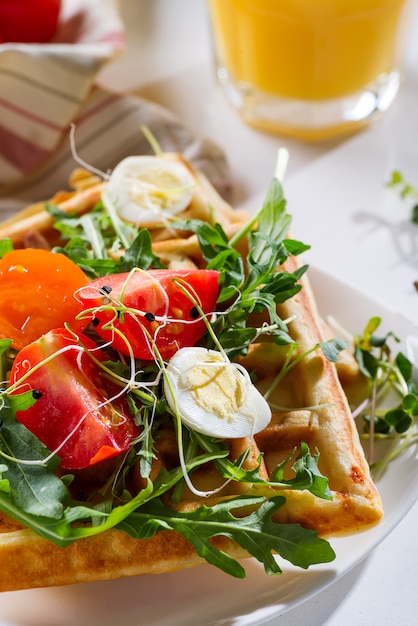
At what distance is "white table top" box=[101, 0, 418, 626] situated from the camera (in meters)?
1.89

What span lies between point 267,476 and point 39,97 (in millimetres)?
1803

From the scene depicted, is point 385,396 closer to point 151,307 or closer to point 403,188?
point 151,307

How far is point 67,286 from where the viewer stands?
1761 mm

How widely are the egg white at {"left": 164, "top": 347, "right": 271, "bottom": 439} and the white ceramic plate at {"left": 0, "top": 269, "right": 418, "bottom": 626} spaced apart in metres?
0.27

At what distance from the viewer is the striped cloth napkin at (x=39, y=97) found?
9.59ft

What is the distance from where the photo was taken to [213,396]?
1.62 meters

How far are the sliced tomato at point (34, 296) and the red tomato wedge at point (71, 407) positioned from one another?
0.28 ft

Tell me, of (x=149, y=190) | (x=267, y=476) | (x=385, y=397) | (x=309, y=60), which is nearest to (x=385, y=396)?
(x=385, y=397)

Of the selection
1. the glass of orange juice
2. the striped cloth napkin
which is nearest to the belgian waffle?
the striped cloth napkin

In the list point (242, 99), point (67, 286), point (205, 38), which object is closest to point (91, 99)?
point (242, 99)

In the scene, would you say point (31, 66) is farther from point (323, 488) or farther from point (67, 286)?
point (323, 488)

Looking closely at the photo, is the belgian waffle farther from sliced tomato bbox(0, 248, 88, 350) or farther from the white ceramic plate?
sliced tomato bbox(0, 248, 88, 350)

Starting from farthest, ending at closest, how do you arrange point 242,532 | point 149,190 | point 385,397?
point 149,190 → point 385,397 → point 242,532

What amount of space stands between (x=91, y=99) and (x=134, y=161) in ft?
3.26
